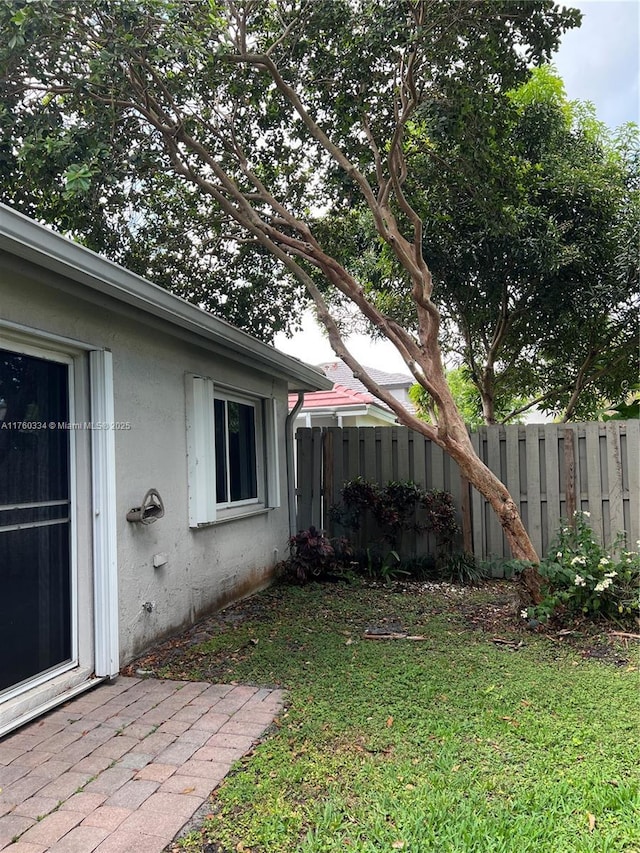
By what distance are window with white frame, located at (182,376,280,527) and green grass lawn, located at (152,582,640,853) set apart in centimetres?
121

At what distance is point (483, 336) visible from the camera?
10.2m

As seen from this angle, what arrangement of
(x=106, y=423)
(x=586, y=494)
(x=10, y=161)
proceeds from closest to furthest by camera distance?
(x=106, y=423)
(x=10, y=161)
(x=586, y=494)

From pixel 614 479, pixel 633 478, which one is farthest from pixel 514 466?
pixel 633 478

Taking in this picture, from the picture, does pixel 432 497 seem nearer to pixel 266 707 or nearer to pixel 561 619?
pixel 561 619

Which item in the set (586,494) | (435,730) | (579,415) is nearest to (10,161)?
(435,730)

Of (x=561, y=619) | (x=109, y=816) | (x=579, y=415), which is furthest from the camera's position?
(x=579, y=415)

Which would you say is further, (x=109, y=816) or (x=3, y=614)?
(x=3, y=614)

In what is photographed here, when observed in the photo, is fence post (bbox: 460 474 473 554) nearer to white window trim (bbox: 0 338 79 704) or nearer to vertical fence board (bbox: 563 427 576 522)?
vertical fence board (bbox: 563 427 576 522)

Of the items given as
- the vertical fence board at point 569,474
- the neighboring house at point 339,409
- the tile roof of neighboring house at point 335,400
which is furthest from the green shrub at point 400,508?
the tile roof of neighboring house at point 335,400

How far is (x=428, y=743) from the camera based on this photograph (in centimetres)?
294

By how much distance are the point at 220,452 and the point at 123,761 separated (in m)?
3.41

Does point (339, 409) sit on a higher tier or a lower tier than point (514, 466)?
higher

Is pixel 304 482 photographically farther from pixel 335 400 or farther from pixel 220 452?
pixel 335 400

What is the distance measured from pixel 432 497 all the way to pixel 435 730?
416 centimetres
